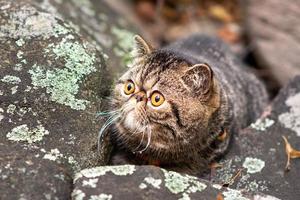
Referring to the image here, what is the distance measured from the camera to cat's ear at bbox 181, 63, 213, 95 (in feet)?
12.0

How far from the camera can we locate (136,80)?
→ 3750 mm

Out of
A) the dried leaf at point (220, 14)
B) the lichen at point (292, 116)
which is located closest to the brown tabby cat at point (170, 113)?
the lichen at point (292, 116)

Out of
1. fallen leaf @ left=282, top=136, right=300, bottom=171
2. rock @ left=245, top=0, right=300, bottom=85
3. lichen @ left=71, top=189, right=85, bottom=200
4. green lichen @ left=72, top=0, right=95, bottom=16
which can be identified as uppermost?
rock @ left=245, top=0, right=300, bottom=85

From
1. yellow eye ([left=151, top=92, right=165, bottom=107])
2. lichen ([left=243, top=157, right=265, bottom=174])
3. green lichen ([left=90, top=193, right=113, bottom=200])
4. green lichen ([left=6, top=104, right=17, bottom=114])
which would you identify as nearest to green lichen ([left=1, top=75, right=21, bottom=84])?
green lichen ([left=6, top=104, right=17, bottom=114])

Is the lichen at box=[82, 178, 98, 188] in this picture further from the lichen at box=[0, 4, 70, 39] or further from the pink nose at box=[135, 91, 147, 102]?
the lichen at box=[0, 4, 70, 39]

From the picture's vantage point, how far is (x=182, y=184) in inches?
125

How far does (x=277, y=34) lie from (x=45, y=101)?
3463mm

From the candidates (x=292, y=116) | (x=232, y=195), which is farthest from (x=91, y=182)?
(x=292, y=116)

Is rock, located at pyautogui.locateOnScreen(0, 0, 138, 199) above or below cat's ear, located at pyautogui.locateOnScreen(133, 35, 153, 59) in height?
below

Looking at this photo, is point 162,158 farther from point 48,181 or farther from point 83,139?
point 48,181

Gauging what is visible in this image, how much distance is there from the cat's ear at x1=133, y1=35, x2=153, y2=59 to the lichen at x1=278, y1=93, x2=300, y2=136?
1.17 meters

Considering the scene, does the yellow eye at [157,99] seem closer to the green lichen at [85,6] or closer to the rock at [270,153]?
the rock at [270,153]

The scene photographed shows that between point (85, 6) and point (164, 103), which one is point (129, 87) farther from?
point (85, 6)

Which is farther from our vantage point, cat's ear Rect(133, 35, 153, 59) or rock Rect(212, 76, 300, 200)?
cat's ear Rect(133, 35, 153, 59)
